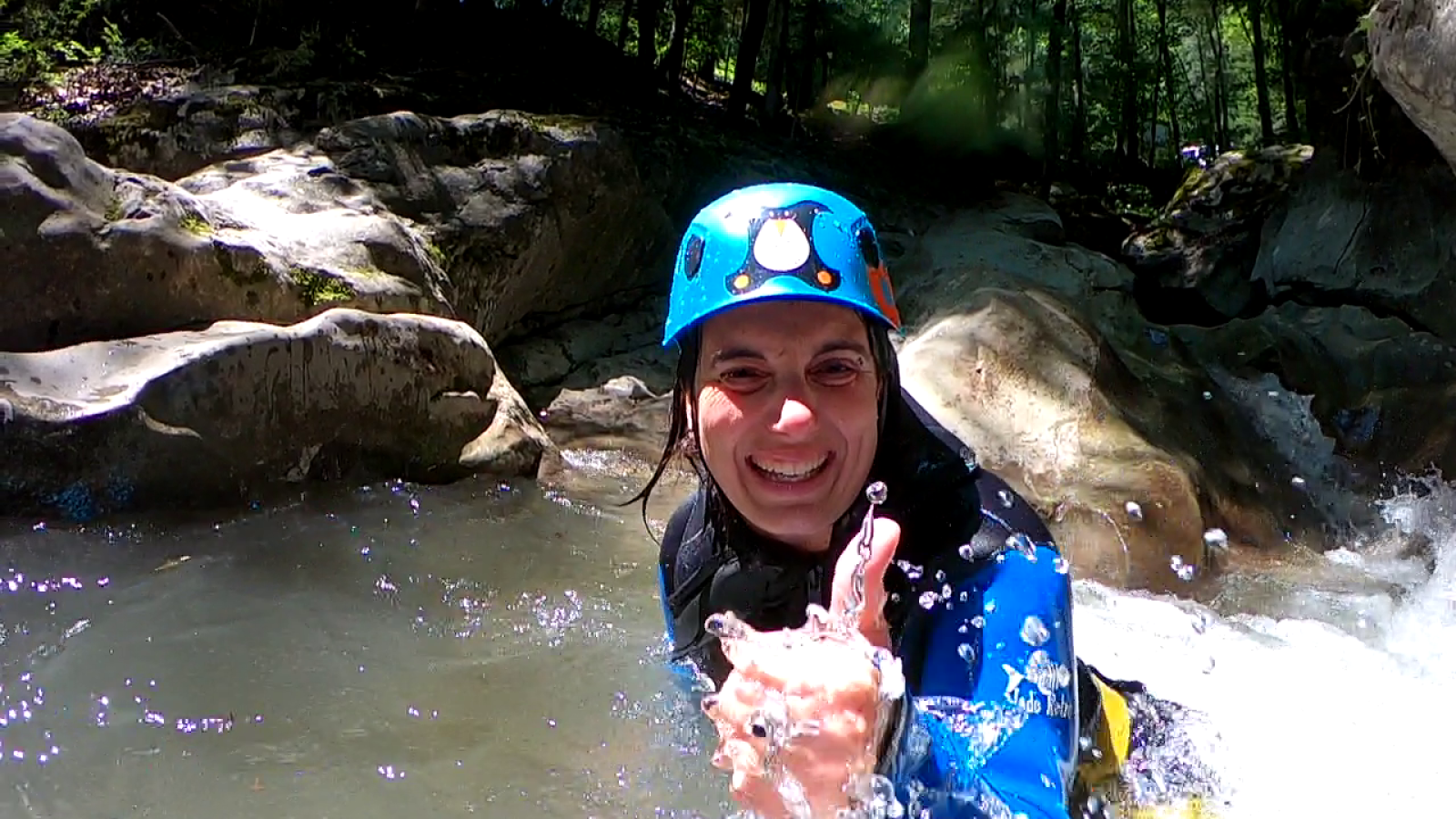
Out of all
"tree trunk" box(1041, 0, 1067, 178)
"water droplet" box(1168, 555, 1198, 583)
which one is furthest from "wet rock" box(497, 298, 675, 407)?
"tree trunk" box(1041, 0, 1067, 178)

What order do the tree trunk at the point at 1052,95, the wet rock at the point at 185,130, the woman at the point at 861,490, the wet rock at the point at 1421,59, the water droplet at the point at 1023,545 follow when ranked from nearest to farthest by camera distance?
the woman at the point at 861,490 → the water droplet at the point at 1023,545 → the wet rock at the point at 1421,59 → the wet rock at the point at 185,130 → the tree trunk at the point at 1052,95

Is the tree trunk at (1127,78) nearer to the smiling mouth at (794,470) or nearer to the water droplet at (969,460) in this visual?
the water droplet at (969,460)

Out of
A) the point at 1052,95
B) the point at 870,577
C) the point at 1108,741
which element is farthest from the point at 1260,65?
the point at 870,577

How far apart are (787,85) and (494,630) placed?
39.3 ft

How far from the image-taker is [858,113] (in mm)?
13688

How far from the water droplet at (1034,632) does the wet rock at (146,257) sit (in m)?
4.08

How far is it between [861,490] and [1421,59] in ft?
19.7

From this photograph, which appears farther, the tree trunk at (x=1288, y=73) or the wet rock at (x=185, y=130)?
the tree trunk at (x=1288, y=73)

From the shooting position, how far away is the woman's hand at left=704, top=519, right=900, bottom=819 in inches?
48.2

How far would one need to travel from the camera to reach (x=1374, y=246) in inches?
364

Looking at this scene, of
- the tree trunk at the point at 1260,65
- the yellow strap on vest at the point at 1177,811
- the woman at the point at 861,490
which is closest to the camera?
the woman at the point at 861,490

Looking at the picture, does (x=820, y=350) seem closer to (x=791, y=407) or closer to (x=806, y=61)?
(x=791, y=407)

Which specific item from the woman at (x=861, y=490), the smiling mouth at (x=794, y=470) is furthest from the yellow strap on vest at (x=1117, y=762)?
the smiling mouth at (x=794, y=470)

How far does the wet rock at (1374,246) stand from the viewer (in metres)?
8.83
